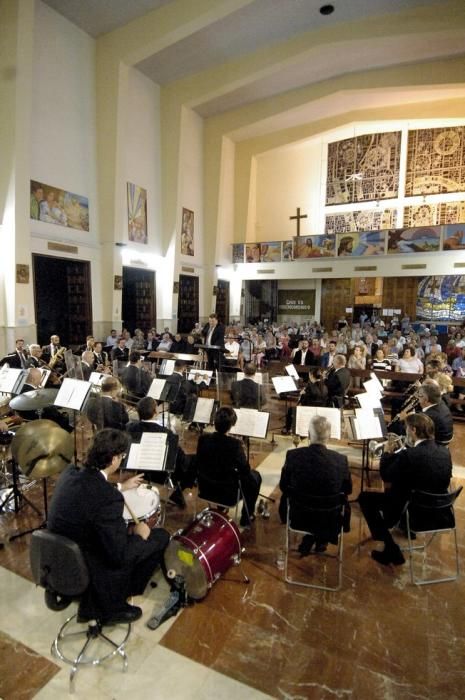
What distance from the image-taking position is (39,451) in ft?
10.5

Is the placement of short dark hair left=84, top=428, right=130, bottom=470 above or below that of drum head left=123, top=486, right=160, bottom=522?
above

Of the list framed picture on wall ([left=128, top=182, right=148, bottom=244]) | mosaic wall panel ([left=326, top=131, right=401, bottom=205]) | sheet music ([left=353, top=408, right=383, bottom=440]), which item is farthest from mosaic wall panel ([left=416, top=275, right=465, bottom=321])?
sheet music ([left=353, top=408, right=383, bottom=440])

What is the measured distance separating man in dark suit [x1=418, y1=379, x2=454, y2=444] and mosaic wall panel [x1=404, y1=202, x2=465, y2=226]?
14871 mm

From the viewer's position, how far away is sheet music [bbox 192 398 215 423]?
4.46 metres

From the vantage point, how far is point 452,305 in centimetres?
1719

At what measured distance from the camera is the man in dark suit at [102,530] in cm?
218

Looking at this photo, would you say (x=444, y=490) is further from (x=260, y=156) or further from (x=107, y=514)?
(x=260, y=156)

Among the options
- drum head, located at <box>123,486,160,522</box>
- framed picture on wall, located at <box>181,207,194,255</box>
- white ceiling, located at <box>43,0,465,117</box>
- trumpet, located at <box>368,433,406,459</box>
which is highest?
white ceiling, located at <box>43,0,465,117</box>

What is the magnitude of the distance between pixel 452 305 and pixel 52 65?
1727 cm

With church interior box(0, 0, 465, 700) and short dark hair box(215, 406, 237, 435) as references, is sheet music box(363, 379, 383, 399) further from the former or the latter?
short dark hair box(215, 406, 237, 435)

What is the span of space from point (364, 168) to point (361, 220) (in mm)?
2360

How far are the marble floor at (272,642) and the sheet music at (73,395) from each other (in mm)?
1504

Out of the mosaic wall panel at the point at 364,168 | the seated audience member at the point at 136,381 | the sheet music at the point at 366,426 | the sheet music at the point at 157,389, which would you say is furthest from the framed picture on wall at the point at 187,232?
the sheet music at the point at 366,426

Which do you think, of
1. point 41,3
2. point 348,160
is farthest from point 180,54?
point 348,160
